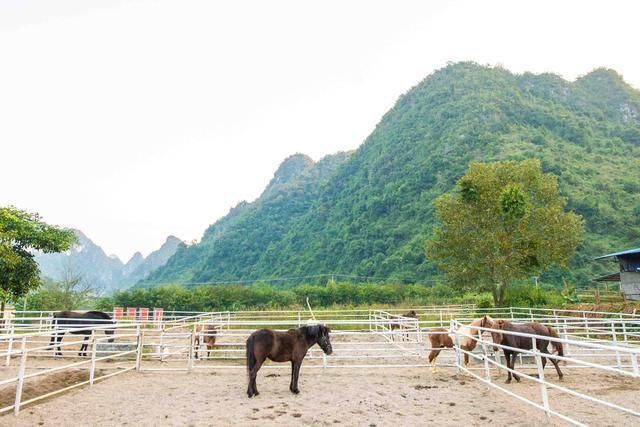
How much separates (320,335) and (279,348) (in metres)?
0.81

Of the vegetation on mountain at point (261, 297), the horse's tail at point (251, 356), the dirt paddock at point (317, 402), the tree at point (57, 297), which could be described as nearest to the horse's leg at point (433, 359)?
the dirt paddock at point (317, 402)

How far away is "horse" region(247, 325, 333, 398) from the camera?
5.96 m

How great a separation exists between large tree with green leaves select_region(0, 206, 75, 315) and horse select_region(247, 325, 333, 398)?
13.7 meters

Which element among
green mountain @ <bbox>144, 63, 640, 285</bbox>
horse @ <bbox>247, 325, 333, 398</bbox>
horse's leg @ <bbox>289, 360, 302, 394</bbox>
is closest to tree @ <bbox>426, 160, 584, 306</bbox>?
horse @ <bbox>247, 325, 333, 398</bbox>

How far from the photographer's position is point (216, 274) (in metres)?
85.2

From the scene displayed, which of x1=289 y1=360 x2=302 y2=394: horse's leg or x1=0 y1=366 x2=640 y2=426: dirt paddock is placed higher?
x1=289 y1=360 x2=302 y2=394: horse's leg

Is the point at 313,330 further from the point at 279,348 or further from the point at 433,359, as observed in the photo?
the point at 433,359

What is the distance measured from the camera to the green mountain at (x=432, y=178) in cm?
4909

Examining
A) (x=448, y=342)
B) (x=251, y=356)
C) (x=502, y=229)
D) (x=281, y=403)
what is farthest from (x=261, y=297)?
(x=281, y=403)

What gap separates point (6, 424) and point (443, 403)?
221 inches

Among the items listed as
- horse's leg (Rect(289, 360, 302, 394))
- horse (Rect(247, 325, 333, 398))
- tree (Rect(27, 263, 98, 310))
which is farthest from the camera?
tree (Rect(27, 263, 98, 310))

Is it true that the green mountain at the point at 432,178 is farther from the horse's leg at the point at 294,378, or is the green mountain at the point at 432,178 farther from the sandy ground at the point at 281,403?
the horse's leg at the point at 294,378

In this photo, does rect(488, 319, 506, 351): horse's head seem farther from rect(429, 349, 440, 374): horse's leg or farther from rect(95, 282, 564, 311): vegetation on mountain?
rect(95, 282, 564, 311): vegetation on mountain

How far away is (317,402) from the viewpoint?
559cm
